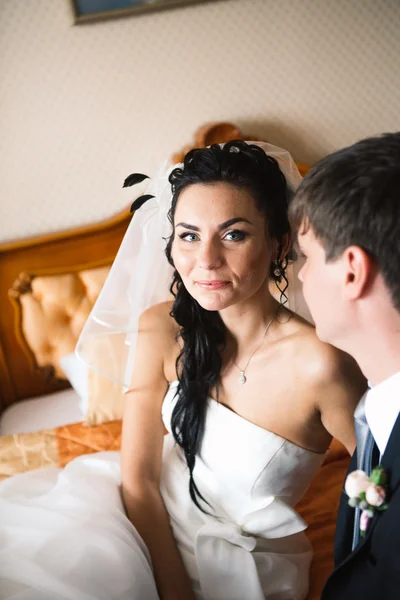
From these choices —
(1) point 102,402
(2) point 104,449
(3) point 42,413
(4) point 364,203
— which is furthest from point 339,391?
(3) point 42,413

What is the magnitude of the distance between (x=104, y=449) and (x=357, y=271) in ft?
5.04

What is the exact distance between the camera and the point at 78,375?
2447 mm

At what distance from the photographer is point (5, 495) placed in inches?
60.6

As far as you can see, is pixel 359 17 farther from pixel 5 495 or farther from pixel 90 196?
pixel 5 495

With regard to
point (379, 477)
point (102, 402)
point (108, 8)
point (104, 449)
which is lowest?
point (104, 449)

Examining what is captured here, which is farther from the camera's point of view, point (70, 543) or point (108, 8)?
point (108, 8)

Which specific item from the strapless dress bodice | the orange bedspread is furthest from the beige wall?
the strapless dress bodice

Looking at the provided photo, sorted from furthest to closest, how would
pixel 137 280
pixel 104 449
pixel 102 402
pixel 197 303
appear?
pixel 102 402 → pixel 104 449 → pixel 137 280 → pixel 197 303

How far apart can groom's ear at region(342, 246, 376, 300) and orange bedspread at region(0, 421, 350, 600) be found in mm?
976

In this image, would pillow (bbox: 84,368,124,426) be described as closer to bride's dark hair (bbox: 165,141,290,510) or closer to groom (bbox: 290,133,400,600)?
bride's dark hair (bbox: 165,141,290,510)

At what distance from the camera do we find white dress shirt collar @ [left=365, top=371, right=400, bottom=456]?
2.97ft

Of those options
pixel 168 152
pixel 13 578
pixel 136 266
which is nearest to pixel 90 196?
pixel 168 152

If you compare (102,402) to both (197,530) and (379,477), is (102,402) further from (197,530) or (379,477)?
(379,477)

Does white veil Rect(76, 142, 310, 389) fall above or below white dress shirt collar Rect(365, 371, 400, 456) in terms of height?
above
